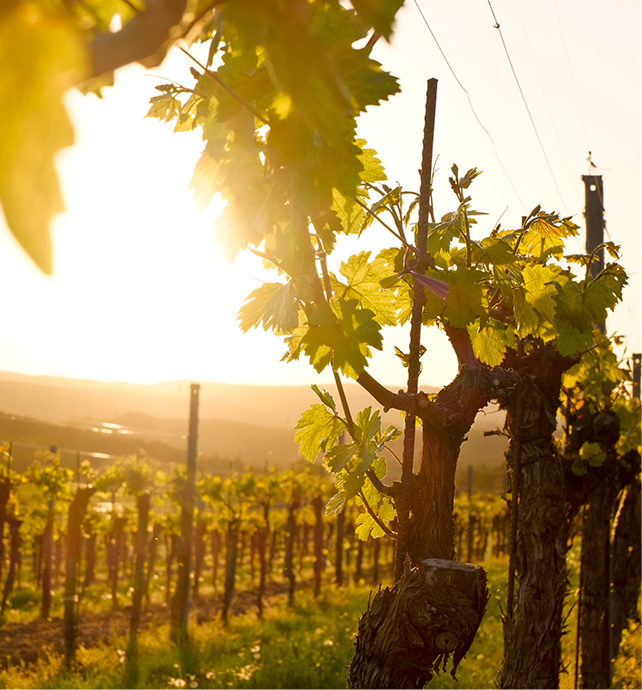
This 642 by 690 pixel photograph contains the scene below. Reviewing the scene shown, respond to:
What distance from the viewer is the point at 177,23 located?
61 cm

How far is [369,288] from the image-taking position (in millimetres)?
2082

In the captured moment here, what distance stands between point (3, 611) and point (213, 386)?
414 feet

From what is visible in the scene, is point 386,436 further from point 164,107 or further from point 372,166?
point 164,107

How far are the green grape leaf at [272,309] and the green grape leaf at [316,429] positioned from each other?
59 cm

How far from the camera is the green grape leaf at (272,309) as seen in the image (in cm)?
168

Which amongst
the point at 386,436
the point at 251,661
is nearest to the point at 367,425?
the point at 386,436

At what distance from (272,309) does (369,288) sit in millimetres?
442

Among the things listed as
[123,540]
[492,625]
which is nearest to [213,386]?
[123,540]

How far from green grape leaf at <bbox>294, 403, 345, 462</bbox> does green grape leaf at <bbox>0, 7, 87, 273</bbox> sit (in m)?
1.89

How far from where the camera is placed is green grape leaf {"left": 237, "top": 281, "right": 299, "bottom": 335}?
1677mm

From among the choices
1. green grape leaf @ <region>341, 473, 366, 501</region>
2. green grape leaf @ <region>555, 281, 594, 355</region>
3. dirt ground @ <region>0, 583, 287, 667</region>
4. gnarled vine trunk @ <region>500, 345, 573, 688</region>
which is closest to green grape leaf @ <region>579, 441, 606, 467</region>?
gnarled vine trunk @ <region>500, 345, 573, 688</region>

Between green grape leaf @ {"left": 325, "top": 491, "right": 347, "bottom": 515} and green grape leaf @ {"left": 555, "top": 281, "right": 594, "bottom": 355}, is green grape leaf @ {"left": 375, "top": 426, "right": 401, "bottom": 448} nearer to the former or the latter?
green grape leaf @ {"left": 325, "top": 491, "right": 347, "bottom": 515}

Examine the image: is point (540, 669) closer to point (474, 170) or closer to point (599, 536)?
point (474, 170)

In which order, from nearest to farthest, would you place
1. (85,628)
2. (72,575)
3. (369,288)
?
(369,288) < (72,575) < (85,628)
